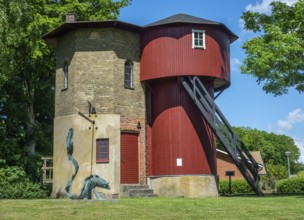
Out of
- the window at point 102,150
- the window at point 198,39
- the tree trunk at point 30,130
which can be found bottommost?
the window at point 102,150

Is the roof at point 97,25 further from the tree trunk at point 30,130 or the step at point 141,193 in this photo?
the step at point 141,193

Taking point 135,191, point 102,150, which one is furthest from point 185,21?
point 135,191

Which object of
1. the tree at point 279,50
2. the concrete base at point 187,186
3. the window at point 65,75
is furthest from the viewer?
the window at point 65,75

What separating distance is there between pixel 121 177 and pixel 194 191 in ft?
11.8

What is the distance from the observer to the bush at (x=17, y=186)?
84.1 feet

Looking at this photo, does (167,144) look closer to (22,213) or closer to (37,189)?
(37,189)

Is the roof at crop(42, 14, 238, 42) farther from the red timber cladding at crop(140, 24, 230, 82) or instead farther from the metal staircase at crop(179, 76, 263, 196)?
the metal staircase at crop(179, 76, 263, 196)

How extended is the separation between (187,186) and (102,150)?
4451mm

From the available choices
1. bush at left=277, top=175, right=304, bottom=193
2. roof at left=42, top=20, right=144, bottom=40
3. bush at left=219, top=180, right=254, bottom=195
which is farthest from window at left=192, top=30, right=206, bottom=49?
bush at left=277, top=175, right=304, bottom=193

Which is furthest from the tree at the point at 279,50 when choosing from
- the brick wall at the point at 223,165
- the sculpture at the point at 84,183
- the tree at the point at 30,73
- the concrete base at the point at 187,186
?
the brick wall at the point at 223,165

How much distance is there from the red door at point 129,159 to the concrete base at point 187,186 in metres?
1.27

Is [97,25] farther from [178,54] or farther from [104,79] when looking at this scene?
[178,54]

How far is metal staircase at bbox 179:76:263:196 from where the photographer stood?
75.3 feet

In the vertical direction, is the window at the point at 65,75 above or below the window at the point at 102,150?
above
